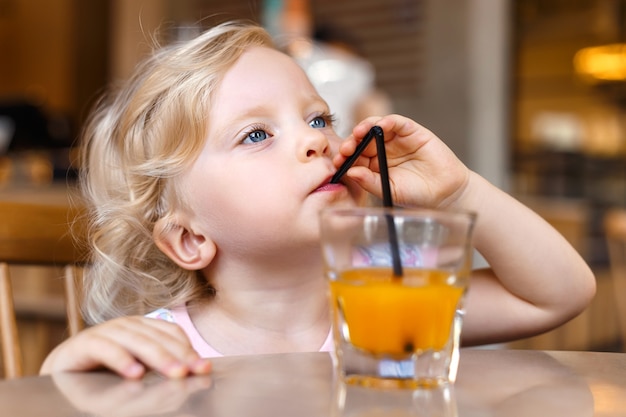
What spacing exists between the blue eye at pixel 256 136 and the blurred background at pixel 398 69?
321 mm

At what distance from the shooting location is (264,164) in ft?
3.08

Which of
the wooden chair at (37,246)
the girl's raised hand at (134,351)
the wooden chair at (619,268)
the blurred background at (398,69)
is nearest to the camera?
the girl's raised hand at (134,351)

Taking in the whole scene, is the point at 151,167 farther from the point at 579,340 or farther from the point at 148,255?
the point at 579,340

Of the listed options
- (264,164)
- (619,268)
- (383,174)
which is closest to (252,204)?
(264,164)

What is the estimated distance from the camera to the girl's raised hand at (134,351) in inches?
24.2

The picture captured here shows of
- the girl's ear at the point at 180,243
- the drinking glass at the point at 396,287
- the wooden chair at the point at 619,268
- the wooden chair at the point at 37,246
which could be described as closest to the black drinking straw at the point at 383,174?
the drinking glass at the point at 396,287

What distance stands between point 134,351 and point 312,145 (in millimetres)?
369

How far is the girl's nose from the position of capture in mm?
926

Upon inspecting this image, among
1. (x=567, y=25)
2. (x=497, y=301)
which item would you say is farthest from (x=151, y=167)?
(x=567, y=25)

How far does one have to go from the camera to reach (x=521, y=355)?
0.72 metres

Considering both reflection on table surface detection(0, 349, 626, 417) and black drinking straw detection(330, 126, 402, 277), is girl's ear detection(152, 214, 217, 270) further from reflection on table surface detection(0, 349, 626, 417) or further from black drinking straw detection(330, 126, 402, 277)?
reflection on table surface detection(0, 349, 626, 417)

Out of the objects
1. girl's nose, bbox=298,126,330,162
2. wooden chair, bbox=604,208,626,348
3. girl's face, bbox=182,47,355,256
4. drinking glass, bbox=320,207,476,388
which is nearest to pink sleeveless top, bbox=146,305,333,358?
girl's face, bbox=182,47,355,256

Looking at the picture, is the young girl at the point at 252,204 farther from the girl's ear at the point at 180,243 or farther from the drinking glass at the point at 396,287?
the drinking glass at the point at 396,287

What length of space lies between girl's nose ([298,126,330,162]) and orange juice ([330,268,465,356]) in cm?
36
